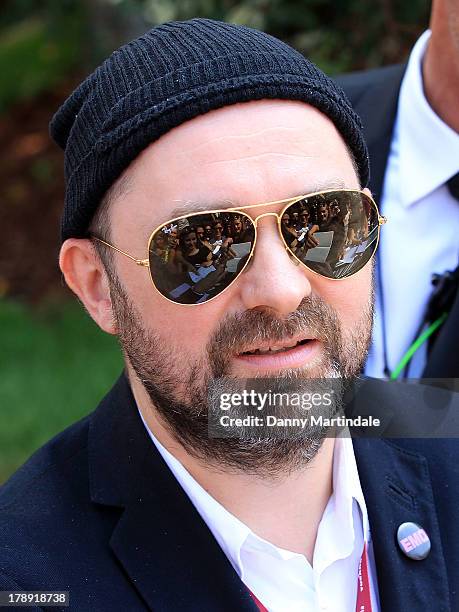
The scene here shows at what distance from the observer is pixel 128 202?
1.89 m

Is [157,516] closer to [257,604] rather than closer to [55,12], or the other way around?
[257,604]

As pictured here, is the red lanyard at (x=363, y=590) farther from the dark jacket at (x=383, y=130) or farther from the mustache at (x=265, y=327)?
the dark jacket at (x=383, y=130)

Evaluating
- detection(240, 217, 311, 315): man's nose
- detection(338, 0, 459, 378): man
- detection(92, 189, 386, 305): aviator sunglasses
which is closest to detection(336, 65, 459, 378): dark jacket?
detection(338, 0, 459, 378): man

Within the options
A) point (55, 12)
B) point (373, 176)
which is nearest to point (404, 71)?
point (373, 176)

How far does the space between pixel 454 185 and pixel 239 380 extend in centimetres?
125

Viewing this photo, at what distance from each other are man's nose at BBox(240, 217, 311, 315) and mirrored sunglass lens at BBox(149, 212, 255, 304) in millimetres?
25

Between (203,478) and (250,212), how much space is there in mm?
624

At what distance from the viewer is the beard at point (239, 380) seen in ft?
5.95

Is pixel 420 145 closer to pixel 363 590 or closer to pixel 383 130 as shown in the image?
pixel 383 130

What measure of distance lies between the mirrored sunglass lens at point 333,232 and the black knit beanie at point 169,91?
8.0 inches

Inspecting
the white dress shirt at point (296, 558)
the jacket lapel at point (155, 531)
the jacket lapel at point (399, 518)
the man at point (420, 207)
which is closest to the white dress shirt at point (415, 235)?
the man at point (420, 207)

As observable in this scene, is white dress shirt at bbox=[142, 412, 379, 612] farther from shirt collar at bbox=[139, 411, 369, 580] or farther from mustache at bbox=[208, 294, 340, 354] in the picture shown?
mustache at bbox=[208, 294, 340, 354]

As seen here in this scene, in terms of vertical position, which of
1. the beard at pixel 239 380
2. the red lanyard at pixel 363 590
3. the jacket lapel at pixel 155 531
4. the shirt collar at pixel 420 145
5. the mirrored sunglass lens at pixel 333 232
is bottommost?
the red lanyard at pixel 363 590

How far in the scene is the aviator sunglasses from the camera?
1774mm
